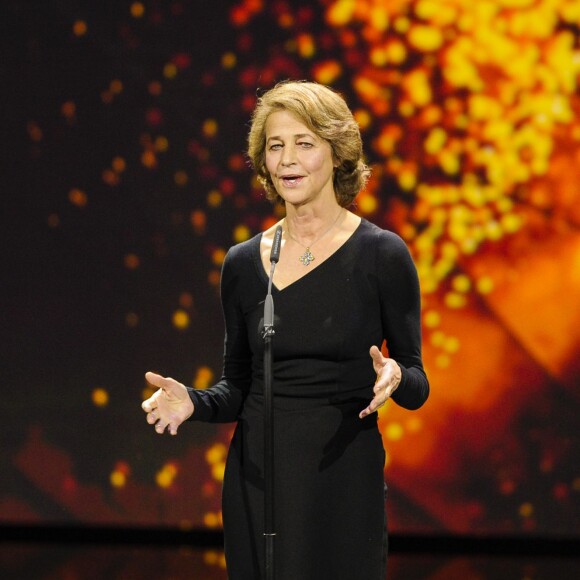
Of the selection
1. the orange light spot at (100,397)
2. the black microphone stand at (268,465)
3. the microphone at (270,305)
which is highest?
the microphone at (270,305)

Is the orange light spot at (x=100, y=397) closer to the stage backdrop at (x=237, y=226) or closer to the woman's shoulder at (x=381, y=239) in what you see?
the stage backdrop at (x=237, y=226)

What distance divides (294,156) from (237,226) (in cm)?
246

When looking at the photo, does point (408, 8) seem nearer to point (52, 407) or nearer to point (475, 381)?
point (475, 381)

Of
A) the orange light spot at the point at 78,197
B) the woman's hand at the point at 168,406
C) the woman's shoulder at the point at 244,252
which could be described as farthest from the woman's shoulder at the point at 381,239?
the orange light spot at the point at 78,197

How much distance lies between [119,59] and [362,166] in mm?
2669

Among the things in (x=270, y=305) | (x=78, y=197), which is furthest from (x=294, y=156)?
(x=78, y=197)

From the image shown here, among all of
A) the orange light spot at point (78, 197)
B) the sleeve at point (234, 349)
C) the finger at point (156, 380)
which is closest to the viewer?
the finger at point (156, 380)

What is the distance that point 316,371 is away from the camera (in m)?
1.75

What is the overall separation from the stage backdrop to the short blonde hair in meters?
2.25

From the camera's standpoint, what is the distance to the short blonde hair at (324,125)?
1764 mm

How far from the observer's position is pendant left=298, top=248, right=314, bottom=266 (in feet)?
6.01

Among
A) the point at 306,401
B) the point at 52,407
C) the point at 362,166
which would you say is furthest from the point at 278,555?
the point at 52,407

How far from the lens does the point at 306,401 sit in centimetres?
175

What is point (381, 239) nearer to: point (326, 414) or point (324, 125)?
point (324, 125)
